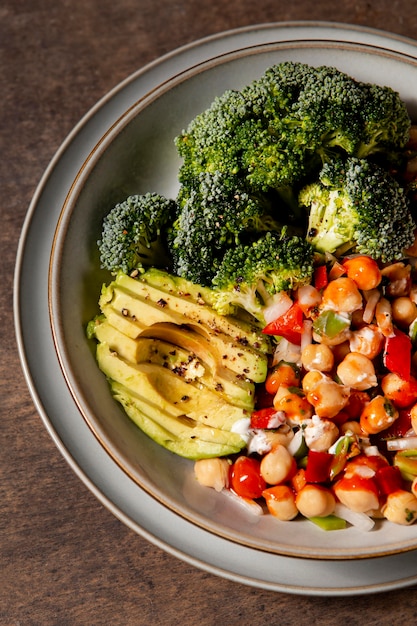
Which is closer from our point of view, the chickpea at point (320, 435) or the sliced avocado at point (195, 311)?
the chickpea at point (320, 435)

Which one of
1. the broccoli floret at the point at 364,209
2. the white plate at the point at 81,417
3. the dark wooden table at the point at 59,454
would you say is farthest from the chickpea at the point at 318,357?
the dark wooden table at the point at 59,454

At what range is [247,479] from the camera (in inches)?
125

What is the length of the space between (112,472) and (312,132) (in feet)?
6.02

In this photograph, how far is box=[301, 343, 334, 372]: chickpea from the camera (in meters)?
3.22

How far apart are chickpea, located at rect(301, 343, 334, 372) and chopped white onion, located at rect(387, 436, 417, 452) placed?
453 millimetres

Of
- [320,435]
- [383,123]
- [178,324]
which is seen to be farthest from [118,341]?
[383,123]

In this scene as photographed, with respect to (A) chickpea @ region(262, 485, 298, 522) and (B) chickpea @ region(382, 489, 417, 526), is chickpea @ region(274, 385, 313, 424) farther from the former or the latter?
(B) chickpea @ region(382, 489, 417, 526)

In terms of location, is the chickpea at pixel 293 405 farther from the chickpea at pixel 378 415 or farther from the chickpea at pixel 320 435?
the chickpea at pixel 378 415

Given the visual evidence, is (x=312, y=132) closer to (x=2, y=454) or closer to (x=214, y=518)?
(x=214, y=518)

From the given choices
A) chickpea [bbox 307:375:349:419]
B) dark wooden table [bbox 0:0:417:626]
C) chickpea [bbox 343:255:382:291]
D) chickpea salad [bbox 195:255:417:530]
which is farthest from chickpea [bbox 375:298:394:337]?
dark wooden table [bbox 0:0:417:626]

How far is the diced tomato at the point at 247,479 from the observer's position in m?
3.17

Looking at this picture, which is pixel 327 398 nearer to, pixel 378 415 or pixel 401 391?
pixel 378 415

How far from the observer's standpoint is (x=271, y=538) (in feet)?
9.96

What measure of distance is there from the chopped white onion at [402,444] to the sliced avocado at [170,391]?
0.69 meters
